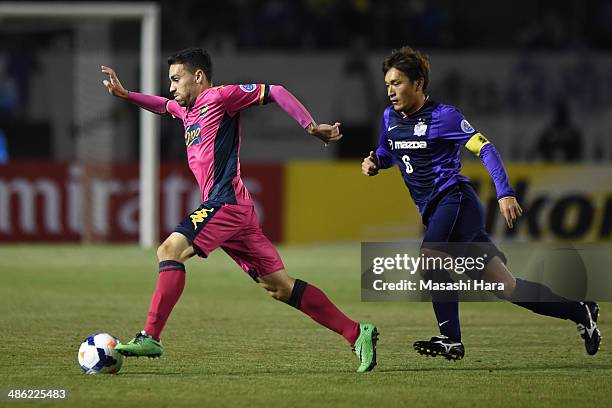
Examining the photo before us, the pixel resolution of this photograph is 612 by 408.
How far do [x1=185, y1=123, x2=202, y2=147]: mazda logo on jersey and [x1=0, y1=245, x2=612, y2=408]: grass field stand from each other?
133cm

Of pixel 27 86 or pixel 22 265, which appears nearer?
pixel 22 265

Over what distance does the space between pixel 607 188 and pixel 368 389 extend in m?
11.5

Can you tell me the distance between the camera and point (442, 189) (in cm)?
753

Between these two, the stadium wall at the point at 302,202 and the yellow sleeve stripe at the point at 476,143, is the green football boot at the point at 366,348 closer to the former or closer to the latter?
the yellow sleeve stripe at the point at 476,143

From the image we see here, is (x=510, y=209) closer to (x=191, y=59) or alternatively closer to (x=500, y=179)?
(x=500, y=179)

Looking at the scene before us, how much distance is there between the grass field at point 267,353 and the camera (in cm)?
644

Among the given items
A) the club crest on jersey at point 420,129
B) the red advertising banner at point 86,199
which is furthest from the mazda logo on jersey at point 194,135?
the red advertising banner at point 86,199

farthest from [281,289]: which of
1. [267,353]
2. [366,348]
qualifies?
[267,353]

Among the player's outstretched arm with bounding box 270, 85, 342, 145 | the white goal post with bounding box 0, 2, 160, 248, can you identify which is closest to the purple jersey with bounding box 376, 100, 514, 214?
the player's outstretched arm with bounding box 270, 85, 342, 145

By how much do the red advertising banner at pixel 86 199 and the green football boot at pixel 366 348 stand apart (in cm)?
1001

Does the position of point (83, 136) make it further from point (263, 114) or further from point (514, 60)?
point (514, 60)

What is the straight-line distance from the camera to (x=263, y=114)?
806 inches

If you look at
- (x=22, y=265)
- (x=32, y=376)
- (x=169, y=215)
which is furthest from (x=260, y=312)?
(x=169, y=215)

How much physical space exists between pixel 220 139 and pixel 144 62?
9678 mm
